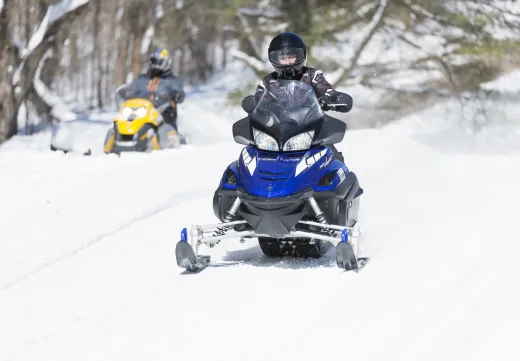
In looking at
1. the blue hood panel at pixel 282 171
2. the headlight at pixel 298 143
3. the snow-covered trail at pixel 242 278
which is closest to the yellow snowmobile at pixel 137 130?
the snow-covered trail at pixel 242 278

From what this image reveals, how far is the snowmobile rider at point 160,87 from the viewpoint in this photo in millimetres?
14320

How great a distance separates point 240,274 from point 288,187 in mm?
706

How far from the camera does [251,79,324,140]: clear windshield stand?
6945 mm

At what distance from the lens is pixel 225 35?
46750 millimetres

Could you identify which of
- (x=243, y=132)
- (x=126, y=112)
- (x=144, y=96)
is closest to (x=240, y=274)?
(x=243, y=132)

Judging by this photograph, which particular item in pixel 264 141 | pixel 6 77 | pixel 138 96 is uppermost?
pixel 264 141

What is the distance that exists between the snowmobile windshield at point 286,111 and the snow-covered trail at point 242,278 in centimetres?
102

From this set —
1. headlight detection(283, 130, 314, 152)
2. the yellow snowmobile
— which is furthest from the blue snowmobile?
the yellow snowmobile

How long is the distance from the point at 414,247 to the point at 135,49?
79.0 ft

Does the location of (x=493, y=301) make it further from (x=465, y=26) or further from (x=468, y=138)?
(x=465, y=26)

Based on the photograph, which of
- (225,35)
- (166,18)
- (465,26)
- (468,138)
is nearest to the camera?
(468,138)

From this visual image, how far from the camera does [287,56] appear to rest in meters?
7.32

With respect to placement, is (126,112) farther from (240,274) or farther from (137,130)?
(240,274)

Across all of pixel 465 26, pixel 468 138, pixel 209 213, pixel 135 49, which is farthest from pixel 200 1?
pixel 209 213
